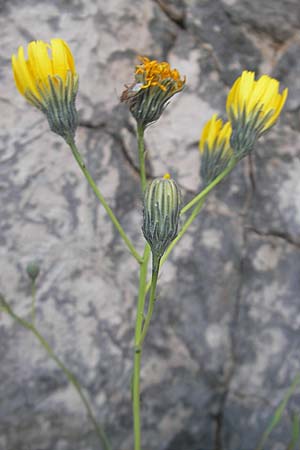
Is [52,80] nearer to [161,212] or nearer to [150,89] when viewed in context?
[150,89]

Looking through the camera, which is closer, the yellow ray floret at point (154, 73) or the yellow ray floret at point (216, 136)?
the yellow ray floret at point (154, 73)

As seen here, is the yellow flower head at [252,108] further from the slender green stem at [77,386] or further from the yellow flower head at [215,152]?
the slender green stem at [77,386]

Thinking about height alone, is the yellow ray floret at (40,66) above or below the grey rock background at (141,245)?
above

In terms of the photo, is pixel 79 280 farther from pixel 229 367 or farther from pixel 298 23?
pixel 298 23

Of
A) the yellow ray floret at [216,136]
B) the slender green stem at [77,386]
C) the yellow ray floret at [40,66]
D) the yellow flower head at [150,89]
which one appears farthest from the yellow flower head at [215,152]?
the slender green stem at [77,386]

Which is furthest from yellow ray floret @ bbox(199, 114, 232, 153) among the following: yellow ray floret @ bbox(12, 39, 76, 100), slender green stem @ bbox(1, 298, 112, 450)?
slender green stem @ bbox(1, 298, 112, 450)

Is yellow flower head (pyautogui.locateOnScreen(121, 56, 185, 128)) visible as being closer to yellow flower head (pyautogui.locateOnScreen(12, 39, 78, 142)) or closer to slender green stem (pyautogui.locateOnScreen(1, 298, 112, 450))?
yellow flower head (pyautogui.locateOnScreen(12, 39, 78, 142))

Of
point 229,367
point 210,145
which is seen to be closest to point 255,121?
point 210,145

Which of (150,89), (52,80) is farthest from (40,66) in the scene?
(150,89)
